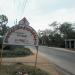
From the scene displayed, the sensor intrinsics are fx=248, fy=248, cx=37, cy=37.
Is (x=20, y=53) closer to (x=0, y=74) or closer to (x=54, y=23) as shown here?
(x=0, y=74)

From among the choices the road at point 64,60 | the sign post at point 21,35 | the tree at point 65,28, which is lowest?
the road at point 64,60

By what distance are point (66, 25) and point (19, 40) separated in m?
78.4

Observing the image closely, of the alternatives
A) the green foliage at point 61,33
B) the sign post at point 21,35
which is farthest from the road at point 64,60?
the green foliage at point 61,33

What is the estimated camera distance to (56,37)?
86312 mm

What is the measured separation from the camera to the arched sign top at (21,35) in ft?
39.0

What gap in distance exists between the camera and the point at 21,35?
12133 millimetres

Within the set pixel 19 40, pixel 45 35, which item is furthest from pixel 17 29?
pixel 45 35

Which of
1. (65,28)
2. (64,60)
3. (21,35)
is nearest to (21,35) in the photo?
(21,35)

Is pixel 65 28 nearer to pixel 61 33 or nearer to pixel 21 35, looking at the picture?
pixel 61 33

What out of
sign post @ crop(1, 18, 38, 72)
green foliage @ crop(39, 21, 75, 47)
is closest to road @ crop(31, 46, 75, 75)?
sign post @ crop(1, 18, 38, 72)

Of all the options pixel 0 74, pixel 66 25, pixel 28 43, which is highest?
pixel 66 25

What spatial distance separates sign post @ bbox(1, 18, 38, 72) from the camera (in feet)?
39.0

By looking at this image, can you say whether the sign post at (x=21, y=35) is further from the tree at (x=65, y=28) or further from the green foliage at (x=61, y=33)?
the tree at (x=65, y=28)

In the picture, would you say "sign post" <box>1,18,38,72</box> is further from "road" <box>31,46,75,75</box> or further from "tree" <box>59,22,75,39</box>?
"tree" <box>59,22,75,39</box>
